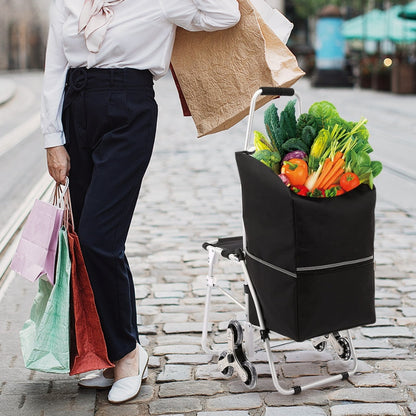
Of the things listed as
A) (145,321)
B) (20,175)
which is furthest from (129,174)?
(20,175)

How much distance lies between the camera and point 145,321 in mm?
4676

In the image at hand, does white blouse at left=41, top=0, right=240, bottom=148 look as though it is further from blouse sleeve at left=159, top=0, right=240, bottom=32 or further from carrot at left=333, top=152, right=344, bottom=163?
carrot at left=333, top=152, right=344, bottom=163

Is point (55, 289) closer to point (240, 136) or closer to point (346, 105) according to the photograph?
point (240, 136)

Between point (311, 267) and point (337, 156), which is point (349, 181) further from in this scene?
point (311, 267)

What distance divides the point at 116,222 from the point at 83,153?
12.4 inches

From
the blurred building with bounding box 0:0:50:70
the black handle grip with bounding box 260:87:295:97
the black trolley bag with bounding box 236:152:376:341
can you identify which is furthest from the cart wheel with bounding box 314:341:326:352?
the blurred building with bounding box 0:0:50:70

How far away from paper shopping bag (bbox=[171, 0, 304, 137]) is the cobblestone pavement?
3.69 feet

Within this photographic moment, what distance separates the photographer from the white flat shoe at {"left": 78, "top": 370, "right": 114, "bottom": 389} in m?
3.62

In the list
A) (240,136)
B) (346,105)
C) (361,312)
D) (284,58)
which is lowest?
(346,105)

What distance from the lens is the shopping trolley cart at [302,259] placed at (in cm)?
322

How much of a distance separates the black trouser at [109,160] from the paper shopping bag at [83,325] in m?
0.03

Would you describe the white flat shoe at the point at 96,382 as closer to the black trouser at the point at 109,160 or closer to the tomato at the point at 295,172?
the black trouser at the point at 109,160

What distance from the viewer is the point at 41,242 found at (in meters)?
3.44

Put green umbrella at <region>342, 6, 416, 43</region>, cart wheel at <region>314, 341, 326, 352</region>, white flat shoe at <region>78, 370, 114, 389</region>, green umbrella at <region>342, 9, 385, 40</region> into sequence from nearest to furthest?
white flat shoe at <region>78, 370, 114, 389</region>, cart wheel at <region>314, 341, 326, 352</region>, green umbrella at <region>342, 6, 416, 43</region>, green umbrella at <region>342, 9, 385, 40</region>
